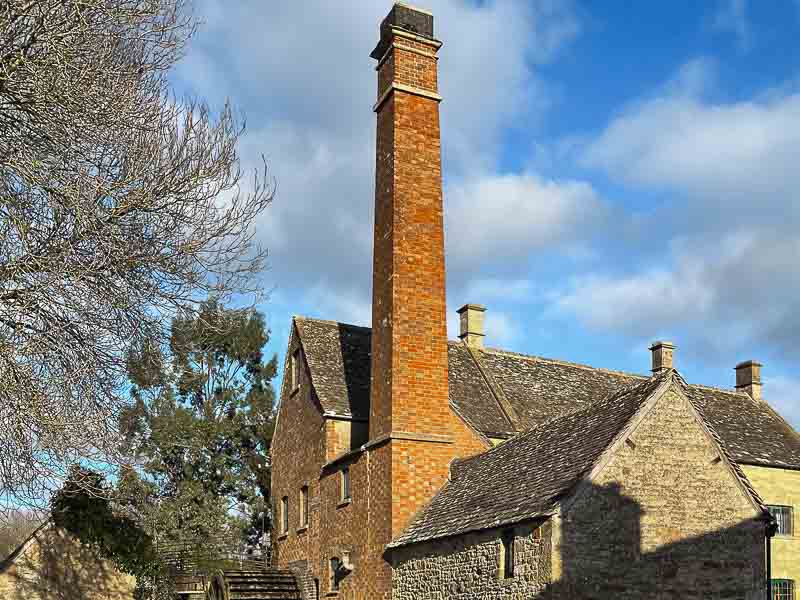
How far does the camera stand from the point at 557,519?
51.0 ft

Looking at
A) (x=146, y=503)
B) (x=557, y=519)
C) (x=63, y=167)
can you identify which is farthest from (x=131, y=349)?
(x=146, y=503)

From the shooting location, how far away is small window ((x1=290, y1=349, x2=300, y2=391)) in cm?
2808

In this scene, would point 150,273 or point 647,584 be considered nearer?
point 150,273

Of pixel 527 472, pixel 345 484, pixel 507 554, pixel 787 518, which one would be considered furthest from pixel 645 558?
pixel 787 518

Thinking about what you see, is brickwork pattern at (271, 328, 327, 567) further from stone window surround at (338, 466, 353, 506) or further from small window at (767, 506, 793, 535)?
small window at (767, 506, 793, 535)

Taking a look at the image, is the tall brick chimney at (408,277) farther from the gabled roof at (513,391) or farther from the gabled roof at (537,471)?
the gabled roof at (513,391)

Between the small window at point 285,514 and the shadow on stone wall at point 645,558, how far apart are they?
14097 mm

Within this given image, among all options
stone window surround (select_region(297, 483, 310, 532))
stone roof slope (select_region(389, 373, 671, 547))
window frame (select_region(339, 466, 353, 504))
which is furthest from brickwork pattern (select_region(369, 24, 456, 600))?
stone window surround (select_region(297, 483, 310, 532))

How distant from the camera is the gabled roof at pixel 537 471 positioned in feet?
54.0

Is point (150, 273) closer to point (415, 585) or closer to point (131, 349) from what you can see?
point (131, 349)

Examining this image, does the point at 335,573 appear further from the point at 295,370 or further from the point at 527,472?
the point at 527,472

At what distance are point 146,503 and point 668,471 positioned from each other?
2395cm

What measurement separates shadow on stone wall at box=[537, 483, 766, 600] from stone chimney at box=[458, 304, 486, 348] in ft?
43.4

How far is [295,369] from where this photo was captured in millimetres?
28438
